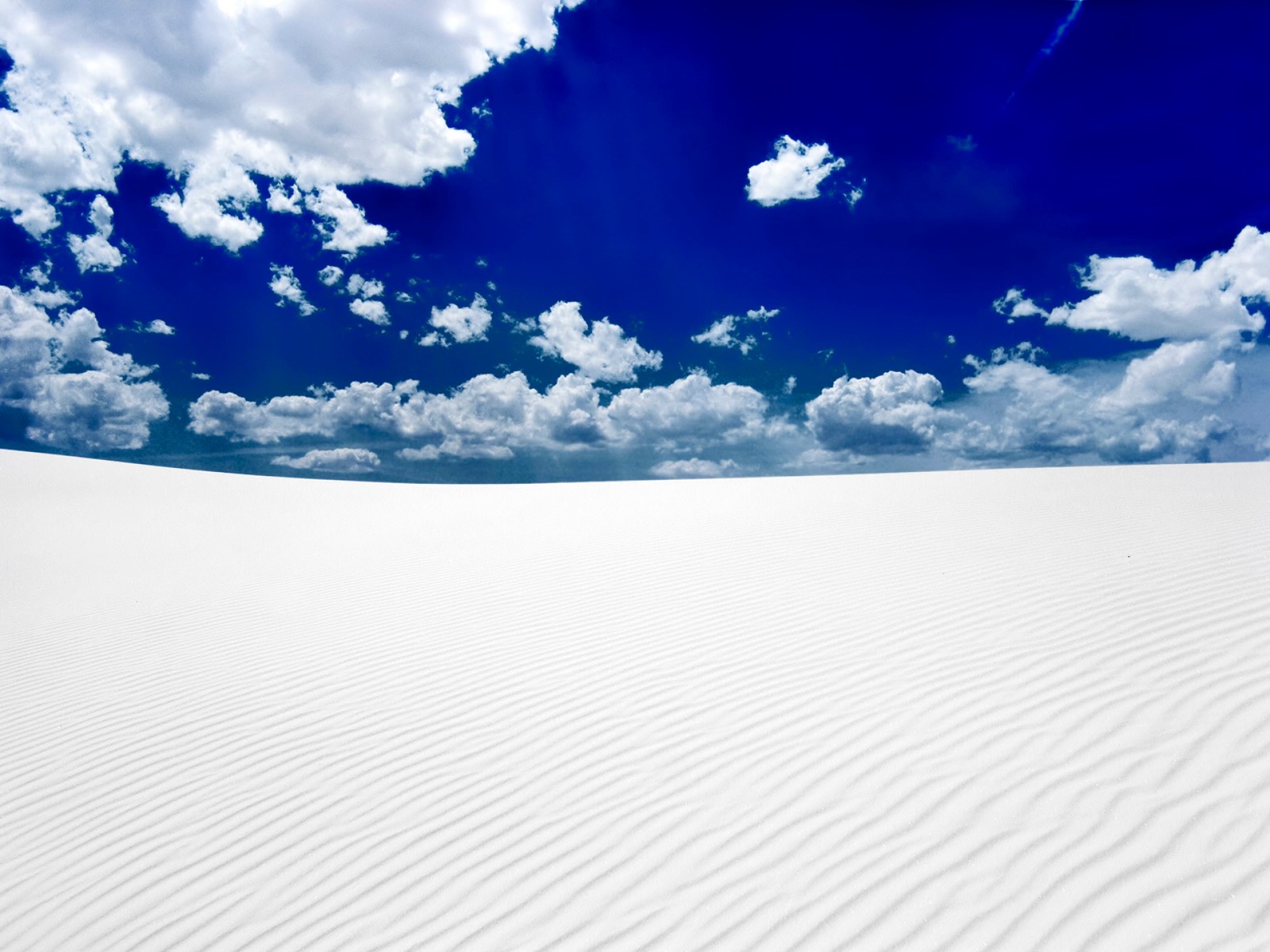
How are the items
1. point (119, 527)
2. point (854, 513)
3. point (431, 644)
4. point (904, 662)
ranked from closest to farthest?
point (904, 662), point (431, 644), point (854, 513), point (119, 527)

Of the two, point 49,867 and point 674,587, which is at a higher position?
point 674,587

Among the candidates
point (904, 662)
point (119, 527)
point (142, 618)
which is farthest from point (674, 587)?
point (119, 527)

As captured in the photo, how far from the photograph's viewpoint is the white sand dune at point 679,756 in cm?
313

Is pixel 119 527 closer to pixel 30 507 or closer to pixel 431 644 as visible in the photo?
pixel 30 507

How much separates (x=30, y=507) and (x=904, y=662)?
2509cm

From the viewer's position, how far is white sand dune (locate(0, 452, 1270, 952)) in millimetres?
3127

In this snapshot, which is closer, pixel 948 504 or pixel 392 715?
pixel 392 715

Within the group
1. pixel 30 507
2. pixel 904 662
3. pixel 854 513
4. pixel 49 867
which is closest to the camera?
pixel 49 867

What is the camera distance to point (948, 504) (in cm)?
1411

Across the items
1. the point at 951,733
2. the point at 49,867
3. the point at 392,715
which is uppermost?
the point at 951,733

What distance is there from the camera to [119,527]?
61.4 feet

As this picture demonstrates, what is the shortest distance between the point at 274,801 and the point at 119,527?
17.9m

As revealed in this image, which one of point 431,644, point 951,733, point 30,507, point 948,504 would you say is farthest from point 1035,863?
point 30,507

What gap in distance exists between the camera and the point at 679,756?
14.6ft
